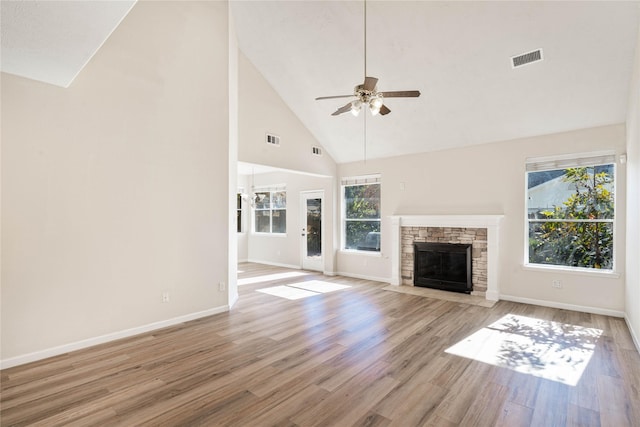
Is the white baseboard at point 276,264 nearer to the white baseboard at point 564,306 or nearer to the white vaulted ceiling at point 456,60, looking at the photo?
the white vaulted ceiling at point 456,60

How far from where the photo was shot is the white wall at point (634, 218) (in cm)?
336

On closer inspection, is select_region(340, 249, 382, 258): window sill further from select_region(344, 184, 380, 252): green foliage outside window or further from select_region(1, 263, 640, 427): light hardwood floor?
select_region(1, 263, 640, 427): light hardwood floor

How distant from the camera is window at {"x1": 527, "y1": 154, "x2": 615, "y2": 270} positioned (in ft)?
15.4

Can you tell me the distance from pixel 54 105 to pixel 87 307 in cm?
217

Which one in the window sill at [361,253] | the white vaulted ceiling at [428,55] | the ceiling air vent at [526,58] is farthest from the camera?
the window sill at [361,253]

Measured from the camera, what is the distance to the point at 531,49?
3.87 meters

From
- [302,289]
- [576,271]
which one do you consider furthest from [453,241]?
[302,289]

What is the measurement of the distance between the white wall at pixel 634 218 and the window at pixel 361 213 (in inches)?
160

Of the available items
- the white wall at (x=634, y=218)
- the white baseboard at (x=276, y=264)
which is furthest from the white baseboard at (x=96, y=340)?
the white wall at (x=634, y=218)

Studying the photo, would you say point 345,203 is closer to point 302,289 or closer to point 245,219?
point 302,289

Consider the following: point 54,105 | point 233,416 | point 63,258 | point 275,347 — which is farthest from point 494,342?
point 54,105

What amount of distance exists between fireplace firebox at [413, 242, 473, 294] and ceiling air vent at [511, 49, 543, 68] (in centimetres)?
308

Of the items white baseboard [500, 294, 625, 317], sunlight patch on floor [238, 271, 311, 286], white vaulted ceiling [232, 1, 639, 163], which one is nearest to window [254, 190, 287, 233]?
sunlight patch on floor [238, 271, 311, 286]

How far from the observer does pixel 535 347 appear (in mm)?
3486
